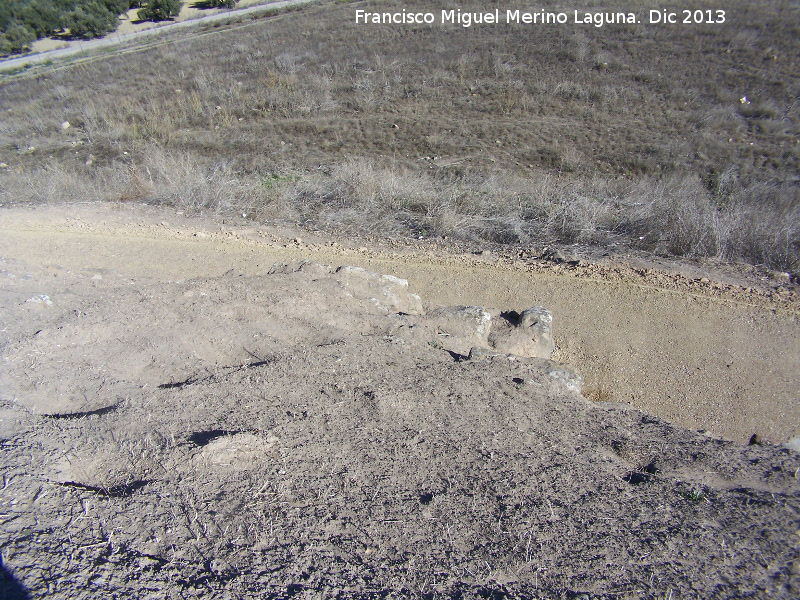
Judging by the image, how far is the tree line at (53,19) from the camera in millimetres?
29609

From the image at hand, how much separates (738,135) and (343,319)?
14069 millimetres

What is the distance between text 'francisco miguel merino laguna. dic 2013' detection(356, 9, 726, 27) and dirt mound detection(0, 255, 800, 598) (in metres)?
23.6

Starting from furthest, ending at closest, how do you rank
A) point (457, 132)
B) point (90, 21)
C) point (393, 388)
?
point (90, 21)
point (457, 132)
point (393, 388)

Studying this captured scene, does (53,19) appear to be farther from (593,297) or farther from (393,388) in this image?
(393,388)

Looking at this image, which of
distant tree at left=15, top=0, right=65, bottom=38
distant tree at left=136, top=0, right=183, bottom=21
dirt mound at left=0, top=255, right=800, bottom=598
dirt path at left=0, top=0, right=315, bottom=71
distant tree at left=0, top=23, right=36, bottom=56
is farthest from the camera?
distant tree at left=136, top=0, right=183, bottom=21

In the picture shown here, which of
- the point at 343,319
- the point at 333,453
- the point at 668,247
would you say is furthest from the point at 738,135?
the point at 333,453

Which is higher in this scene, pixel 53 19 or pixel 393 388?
pixel 53 19

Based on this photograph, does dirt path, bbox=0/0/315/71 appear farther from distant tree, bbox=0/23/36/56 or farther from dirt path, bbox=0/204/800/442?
dirt path, bbox=0/204/800/442

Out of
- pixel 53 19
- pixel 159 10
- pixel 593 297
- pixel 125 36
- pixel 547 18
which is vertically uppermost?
pixel 159 10

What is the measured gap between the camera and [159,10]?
34.0 metres

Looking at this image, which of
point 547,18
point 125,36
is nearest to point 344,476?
point 547,18

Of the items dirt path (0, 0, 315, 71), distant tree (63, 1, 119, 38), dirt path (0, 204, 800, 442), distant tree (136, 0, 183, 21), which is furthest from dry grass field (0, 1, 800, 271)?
distant tree (136, 0, 183, 21)

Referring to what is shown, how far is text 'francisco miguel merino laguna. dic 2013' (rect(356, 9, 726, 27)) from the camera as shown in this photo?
879 inches

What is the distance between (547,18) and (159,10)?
24.8 meters
